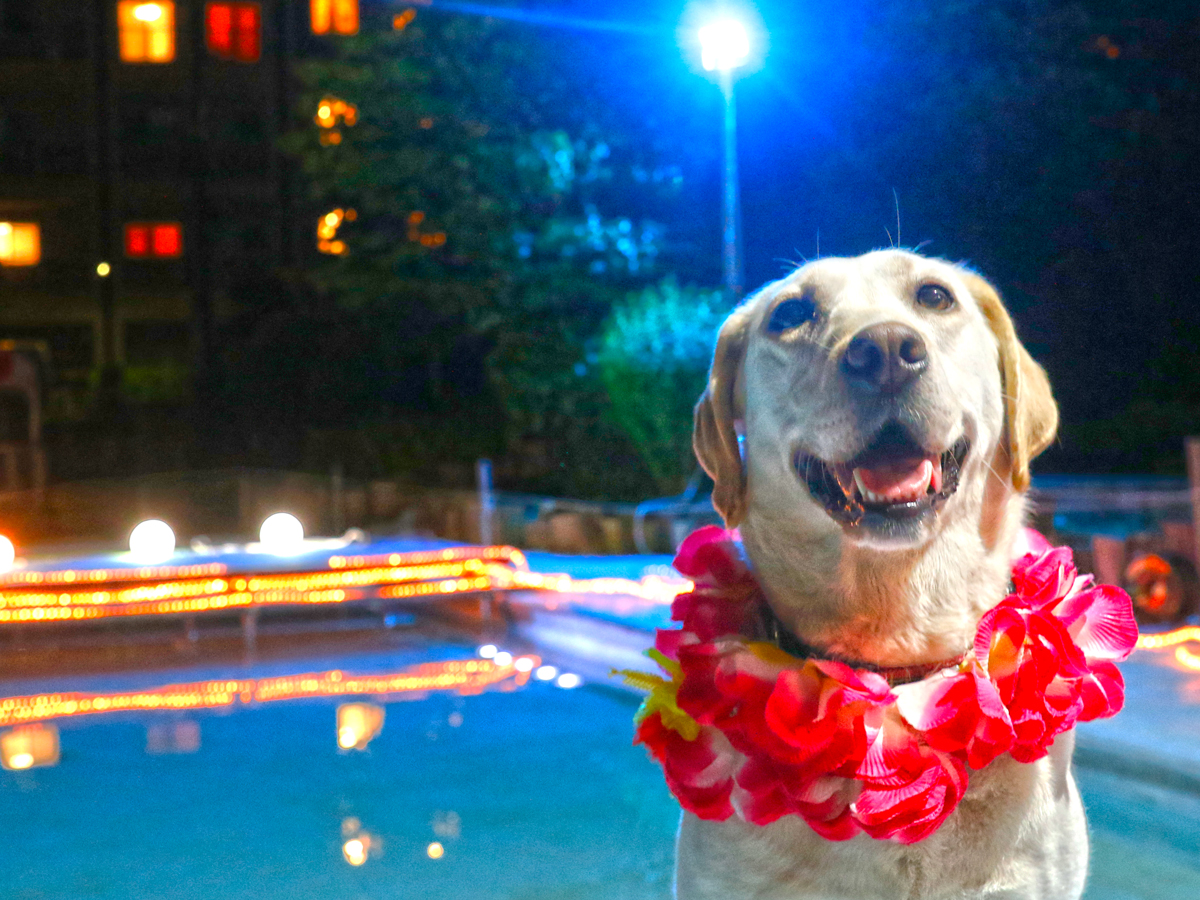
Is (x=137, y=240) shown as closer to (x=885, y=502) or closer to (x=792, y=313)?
(x=792, y=313)

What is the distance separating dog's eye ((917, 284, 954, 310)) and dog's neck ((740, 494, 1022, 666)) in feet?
1.50

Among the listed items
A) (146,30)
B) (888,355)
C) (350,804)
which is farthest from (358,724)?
(146,30)

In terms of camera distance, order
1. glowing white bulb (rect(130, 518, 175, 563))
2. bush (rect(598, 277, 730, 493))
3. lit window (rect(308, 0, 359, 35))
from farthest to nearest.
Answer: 1. lit window (rect(308, 0, 359, 35))
2. bush (rect(598, 277, 730, 493))
3. glowing white bulb (rect(130, 518, 175, 563))

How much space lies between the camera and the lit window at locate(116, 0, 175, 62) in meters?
24.1

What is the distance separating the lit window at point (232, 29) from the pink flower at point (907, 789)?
25.0 meters

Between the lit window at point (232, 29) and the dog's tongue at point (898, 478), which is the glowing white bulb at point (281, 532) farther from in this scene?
the lit window at point (232, 29)

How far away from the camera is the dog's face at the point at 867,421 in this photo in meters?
2.08

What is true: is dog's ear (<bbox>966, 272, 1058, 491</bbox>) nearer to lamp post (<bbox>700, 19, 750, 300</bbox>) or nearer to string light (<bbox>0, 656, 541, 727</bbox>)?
string light (<bbox>0, 656, 541, 727</bbox>)

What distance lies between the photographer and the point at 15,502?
15523mm

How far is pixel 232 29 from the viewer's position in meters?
24.0

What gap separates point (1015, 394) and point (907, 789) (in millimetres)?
907

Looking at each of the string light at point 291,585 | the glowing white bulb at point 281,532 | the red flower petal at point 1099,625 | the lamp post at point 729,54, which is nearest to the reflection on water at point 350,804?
the string light at point 291,585

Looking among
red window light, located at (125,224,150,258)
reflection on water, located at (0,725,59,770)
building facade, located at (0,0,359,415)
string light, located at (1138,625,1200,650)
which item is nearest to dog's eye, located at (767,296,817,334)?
string light, located at (1138,625,1200,650)

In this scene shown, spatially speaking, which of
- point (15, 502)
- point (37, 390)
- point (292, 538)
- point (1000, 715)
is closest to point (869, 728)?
point (1000, 715)
